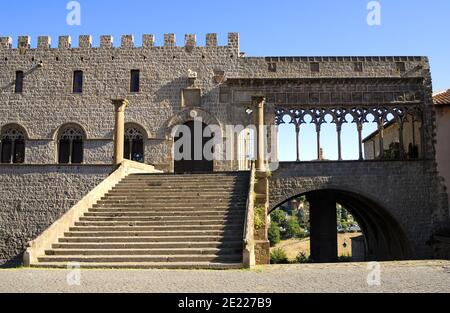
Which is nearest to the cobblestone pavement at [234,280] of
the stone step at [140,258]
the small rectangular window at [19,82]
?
the stone step at [140,258]

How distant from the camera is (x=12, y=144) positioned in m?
23.8

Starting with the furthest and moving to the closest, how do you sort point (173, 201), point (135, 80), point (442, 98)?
point (135, 80) < point (442, 98) < point (173, 201)

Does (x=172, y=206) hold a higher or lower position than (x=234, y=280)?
higher

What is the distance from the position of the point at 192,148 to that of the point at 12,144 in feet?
29.3

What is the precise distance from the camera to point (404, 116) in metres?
22.5

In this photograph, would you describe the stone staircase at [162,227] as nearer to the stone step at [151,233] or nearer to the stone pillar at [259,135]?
the stone step at [151,233]

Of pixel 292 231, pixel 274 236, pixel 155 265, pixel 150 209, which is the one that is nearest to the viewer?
pixel 155 265

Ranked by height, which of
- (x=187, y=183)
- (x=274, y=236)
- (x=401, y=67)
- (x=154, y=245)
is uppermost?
(x=401, y=67)

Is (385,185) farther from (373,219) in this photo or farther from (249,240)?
(249,240)

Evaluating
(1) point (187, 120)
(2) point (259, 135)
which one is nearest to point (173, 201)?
(2) point (259, 135)

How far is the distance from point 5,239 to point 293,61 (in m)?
16.0

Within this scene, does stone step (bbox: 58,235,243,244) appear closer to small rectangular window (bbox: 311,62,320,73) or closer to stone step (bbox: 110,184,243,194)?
stone step (bbox: 110,184,243,194)

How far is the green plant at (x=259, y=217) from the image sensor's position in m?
14.2
